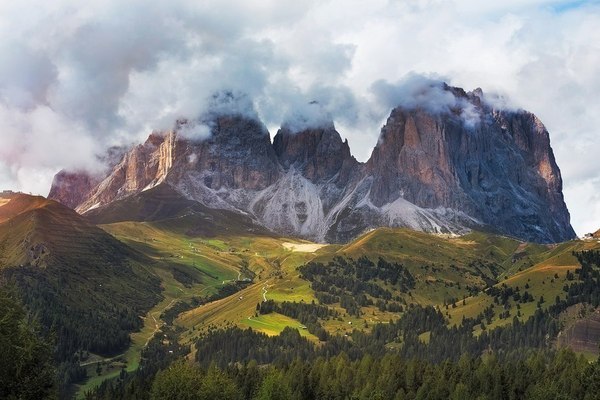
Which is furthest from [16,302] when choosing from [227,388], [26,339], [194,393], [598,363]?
[598,363]

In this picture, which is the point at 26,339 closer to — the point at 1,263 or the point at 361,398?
the point at 1,263

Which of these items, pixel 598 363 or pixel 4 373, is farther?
pixel 598 363

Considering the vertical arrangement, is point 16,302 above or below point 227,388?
above

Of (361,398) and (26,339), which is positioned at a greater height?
(26,339)

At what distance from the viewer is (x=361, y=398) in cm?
19800

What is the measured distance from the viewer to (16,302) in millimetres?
110188

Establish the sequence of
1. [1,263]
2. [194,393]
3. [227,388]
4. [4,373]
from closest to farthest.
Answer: [4,373] < [1,263] < [194,393] < [227,388]

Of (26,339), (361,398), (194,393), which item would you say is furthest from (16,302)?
(361,398)

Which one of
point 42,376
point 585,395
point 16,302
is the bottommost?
point 585,395

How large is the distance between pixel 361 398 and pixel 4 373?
116 metres

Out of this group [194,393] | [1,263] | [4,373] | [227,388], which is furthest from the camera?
[227,388]

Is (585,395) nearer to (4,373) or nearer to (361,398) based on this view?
(361,398)

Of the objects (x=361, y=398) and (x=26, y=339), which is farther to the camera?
(x=361, y=398)

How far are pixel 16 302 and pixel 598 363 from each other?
14650 cm
